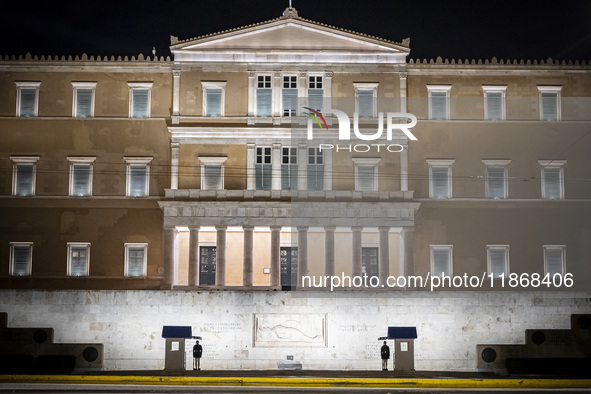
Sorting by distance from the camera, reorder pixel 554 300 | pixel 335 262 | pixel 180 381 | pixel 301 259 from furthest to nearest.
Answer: pixel 335 262, pixel 301 259, pixel 554 300, pixel 180 381

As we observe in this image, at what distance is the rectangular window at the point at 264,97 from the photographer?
48.2 m

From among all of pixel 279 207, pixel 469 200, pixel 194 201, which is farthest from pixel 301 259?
pixel 469 200

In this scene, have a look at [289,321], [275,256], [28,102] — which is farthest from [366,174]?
[28,102]

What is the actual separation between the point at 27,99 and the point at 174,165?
1012 cm

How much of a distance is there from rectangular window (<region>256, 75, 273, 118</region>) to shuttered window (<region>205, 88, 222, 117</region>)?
239 cm

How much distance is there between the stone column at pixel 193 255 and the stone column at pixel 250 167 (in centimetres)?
419

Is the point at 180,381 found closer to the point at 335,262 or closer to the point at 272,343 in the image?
the point at 272,343

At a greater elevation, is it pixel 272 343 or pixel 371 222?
pixel 371 222

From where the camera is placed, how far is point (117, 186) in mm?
47719

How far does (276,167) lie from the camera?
47.6 metres

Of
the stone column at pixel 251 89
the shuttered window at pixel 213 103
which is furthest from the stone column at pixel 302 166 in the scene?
the shuttered window at pixel 213 103

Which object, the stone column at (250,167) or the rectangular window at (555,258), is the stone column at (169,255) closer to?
the stone column at (250,167)

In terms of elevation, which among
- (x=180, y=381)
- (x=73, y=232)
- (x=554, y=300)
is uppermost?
(x=73, y=232)

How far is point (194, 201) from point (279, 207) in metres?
4.96
